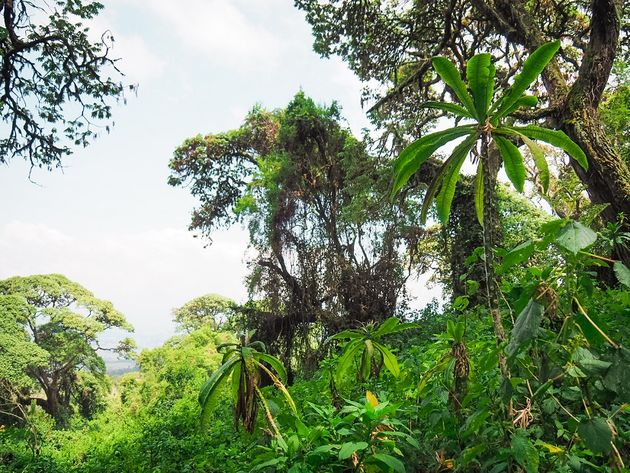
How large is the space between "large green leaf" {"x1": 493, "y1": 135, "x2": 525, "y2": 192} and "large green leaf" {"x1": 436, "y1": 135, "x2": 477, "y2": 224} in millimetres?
122

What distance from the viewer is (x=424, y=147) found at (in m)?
1.74

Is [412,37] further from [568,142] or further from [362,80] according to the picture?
[568,142]

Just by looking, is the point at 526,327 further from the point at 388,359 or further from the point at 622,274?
the point at 388,359

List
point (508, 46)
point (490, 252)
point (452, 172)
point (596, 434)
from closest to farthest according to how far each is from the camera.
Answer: point (596, 434), point (490, 252), point (452, 172), point (508, 46)

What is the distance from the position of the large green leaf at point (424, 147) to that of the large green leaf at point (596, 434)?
3.66 ft

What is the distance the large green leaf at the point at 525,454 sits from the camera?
4.40 ft

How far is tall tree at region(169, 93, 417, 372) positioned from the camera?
9781 millimetres

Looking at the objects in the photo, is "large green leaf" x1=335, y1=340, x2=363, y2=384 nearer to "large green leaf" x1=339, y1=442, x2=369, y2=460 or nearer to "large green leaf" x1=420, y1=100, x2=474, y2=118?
"large green leaf" x1=339, y1=442, x2=369, y2=460

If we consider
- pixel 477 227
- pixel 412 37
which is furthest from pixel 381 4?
pixel 477 227

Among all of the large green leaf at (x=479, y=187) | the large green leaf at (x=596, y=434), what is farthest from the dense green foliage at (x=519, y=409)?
the large green leaf at (x=479, y=187)

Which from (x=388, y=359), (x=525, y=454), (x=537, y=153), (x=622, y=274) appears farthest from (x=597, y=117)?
(x=525, y=454)

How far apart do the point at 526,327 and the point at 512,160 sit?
0.81m

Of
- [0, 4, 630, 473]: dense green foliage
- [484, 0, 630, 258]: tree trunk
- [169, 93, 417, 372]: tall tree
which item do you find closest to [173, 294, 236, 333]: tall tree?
[0, 4, 630, 473]: dense green foliage

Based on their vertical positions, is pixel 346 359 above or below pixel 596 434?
above
